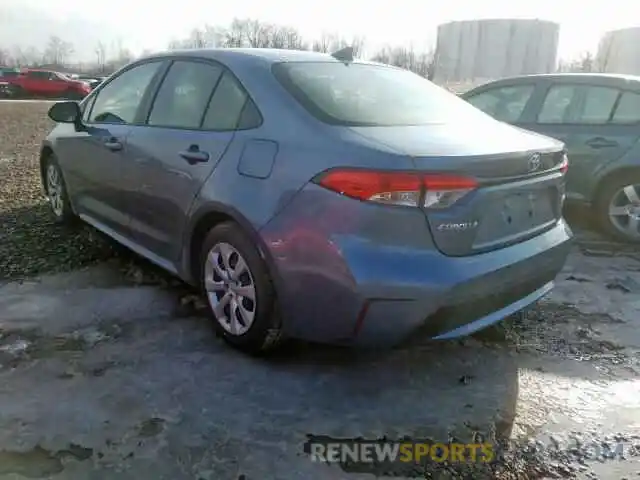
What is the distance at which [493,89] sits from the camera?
598cm

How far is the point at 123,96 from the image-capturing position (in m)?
3.99

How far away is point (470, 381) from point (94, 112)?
3.28 meters

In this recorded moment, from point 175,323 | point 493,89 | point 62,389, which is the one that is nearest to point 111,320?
point 175,323

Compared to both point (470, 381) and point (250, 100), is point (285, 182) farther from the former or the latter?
point (470, 381)

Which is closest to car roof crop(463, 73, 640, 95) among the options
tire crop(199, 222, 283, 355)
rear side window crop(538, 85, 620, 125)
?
rear side window crop(538, 85, 620, 125)

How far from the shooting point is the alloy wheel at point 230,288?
2.81 metres

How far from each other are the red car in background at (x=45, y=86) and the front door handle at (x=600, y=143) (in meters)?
27.1

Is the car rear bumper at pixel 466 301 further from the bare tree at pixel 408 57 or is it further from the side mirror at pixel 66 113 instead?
the bare tree at pixel 408 57

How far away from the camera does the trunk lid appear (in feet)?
7.66

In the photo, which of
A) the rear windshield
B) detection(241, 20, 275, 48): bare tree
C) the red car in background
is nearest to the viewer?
the rear windshield

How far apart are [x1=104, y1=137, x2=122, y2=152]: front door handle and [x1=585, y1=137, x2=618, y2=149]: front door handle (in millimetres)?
3870

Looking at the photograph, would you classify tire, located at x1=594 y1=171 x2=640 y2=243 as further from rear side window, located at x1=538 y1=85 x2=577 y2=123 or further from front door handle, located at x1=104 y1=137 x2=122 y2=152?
front door handle, located at x1=104 y1=137 x2=122 y2=152

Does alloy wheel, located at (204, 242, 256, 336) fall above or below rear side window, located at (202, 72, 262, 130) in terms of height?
below

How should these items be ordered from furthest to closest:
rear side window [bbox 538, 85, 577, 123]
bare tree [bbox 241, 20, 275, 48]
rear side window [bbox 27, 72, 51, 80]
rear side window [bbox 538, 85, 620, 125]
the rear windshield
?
bare tree [bbox 241, 20, 275, 48]
rear side window [bbox 27, 72, 51, 80]
rear side window [bbox 538, 85, 577, 123]
rear side window [bbox 538, 85, 620, 125]
the rear windshield
